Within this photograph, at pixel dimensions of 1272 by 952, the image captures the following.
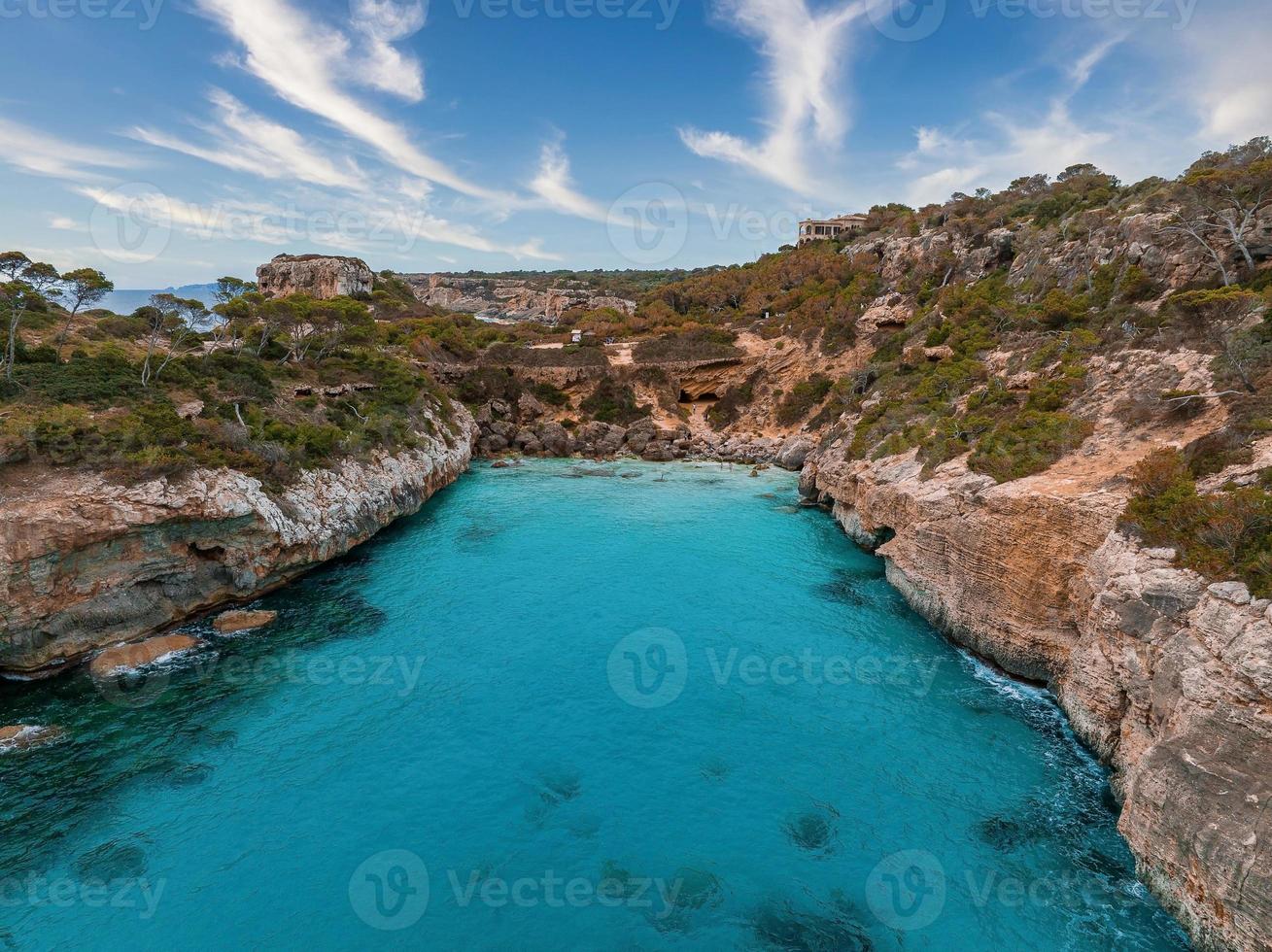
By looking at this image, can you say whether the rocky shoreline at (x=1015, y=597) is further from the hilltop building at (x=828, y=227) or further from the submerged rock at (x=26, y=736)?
the hilltop building at (x=828, y=227)

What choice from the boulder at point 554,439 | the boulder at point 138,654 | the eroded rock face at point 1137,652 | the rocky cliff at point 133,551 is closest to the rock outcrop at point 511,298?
the boulder at point 554,439

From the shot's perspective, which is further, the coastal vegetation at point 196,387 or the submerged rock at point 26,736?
the coastal vegetation at point 196,387

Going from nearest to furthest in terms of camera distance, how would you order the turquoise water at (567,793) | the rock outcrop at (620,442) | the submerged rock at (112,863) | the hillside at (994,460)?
the turquoise water at (567,793) < the hillside at (994,460) < the submerged rock at (112,863) < the rock outcrop at (620,442)

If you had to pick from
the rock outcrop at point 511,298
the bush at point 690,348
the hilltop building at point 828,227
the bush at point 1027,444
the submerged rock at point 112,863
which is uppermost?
the hilltop building at point 828,227

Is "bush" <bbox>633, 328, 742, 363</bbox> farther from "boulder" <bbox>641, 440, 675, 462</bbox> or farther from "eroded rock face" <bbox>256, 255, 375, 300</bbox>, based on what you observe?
"eroded rock face" <bbox>256, 255, 375, 300</bbox>

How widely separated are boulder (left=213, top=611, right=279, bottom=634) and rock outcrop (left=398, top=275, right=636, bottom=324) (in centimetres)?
7968

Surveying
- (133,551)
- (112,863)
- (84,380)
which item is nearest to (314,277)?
(84,380)

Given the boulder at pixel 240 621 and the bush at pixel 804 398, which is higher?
the bush at pixel 804 398

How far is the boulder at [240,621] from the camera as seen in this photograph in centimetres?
2033

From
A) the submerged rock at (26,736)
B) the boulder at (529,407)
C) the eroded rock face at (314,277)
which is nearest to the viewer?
the submerged rock at (26,736)

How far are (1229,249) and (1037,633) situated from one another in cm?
1986

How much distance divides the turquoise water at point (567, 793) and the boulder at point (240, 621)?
0.76m

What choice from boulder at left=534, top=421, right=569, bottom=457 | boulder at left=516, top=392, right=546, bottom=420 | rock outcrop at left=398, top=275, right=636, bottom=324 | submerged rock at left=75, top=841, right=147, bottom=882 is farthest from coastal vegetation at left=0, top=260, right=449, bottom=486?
rock outcrop at left=398, top=275, right=636, bottom=324

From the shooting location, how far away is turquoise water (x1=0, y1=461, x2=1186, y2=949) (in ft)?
34.7
